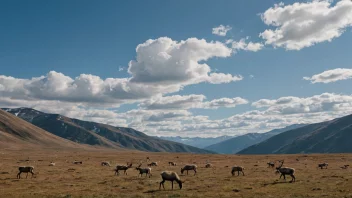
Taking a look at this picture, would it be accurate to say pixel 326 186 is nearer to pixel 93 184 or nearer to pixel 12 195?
pixel 93 184

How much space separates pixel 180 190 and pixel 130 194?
5.44 meters

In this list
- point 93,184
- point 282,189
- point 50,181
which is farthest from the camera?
point 50,181

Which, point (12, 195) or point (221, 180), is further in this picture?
point (221, 180)

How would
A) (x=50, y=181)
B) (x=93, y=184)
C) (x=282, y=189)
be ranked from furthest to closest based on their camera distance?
(x=50, y=181) → (x=93, y=184) → (x=282, y=189)

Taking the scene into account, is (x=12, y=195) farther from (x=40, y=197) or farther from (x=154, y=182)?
(x=154, y=182)

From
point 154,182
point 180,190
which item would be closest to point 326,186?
point 180,190

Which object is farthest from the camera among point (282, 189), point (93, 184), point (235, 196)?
point (93, 184)

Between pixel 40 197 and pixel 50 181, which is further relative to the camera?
pixel 50 181

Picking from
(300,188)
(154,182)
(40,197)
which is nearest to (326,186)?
(300,188)

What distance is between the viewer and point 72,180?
44156 mm

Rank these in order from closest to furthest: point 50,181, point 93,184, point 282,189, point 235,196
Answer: point 235,196
point 282,189
point 93,184
point 50,181

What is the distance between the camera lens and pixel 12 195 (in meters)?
32.2

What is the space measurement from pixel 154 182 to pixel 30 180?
55.1ft

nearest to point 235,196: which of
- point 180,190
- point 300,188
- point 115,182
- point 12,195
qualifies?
point 180,190
